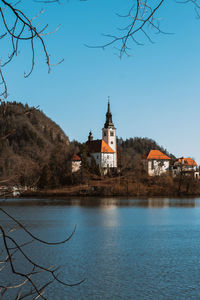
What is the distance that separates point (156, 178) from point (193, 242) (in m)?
60.5

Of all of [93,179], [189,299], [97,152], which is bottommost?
[189,299]

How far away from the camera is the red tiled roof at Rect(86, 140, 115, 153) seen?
9450 centimetres

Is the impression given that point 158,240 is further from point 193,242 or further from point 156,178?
point 156,178

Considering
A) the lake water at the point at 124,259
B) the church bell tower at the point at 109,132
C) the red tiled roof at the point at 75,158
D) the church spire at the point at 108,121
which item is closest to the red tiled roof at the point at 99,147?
the church bell tower at the point at 109,132

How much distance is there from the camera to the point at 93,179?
8156 cm

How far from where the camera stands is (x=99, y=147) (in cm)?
9500

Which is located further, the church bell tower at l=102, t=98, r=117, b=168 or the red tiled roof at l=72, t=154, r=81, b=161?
the church bell tower at l=102, t=98, r=117, b=168

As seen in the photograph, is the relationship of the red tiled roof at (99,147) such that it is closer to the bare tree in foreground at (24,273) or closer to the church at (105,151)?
the church at (105,151)

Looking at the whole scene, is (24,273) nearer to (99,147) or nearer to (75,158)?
(75,158)

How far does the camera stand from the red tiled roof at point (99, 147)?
9450cm

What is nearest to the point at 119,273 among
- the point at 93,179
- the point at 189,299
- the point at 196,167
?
the point at 189,299

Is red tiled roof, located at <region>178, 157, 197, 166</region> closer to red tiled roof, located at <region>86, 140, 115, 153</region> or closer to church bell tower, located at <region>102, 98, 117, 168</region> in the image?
church bell tower, located at <region>102, 98, 117, 168</region>

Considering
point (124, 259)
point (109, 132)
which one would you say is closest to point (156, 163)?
point (109, 132)

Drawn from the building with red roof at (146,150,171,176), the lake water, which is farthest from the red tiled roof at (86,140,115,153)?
the lake water
